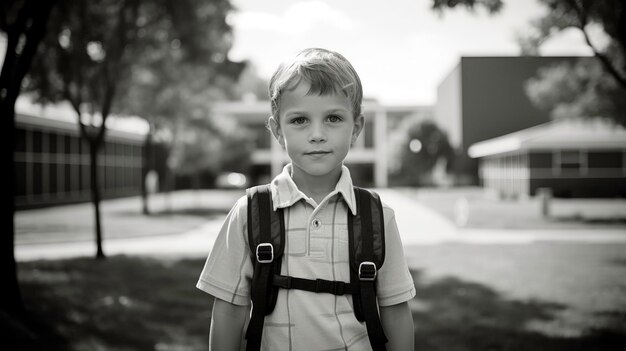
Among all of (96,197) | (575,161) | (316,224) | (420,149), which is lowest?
(96,197)

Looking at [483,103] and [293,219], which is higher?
[483,103]

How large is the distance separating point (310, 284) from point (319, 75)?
26.2 inches

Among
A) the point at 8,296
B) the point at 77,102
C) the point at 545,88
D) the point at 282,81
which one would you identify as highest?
the point at 545,88

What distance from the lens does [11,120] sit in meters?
4.85

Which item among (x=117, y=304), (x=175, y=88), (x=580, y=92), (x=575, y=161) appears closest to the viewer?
(x=117, y=304)

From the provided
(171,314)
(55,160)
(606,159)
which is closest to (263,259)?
(171,314)

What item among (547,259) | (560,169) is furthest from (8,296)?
(560,169)

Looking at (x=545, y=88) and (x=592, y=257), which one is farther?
(x=545, y=88)

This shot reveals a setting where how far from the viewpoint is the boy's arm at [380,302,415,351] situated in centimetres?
178

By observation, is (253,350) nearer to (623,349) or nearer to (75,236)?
(623,349)

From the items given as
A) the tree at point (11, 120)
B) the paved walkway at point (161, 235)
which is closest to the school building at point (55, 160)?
the paved walkway at point (161, 235)

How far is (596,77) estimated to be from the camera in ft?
41.4

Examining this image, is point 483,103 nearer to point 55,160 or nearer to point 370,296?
point 55,160

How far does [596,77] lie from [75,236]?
43.9 ft
